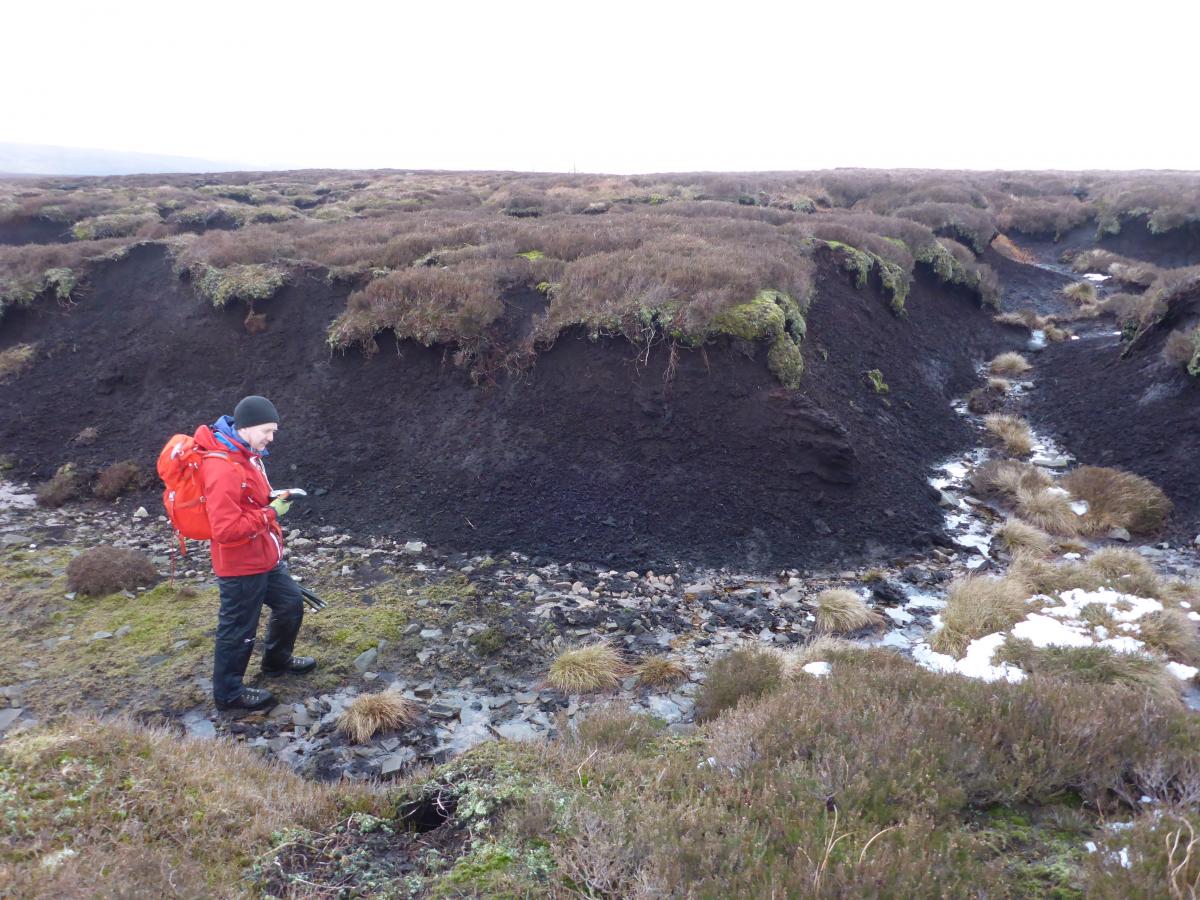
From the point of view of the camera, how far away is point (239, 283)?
1326 centimetres

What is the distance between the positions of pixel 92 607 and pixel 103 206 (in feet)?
81.0

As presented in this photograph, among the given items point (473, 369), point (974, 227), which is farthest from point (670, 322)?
point (974, 227)

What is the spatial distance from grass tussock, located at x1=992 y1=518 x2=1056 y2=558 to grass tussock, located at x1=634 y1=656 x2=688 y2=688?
532cm

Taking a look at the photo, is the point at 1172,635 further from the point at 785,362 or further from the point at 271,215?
the point at 271,215

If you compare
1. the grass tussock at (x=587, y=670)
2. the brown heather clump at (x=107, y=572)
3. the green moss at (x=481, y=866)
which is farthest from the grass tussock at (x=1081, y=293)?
the brown heather clump at (x=107, y=572)

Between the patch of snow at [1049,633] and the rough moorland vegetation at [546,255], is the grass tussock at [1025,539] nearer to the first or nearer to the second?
the patch of snow at [1049,633]

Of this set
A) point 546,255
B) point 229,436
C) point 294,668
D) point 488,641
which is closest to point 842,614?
point 488,641

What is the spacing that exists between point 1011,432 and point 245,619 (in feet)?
41.9

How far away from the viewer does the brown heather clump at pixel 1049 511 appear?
948 centimetres

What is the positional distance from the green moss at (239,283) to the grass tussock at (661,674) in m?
10.8

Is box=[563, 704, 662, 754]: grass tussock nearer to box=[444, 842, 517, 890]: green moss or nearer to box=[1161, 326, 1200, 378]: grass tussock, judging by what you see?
box=[444, 842, 517, 890]: green moss

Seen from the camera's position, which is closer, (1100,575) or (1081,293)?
(1100,575)

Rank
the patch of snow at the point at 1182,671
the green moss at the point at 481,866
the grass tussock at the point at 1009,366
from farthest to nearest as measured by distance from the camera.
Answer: the grass tussock at the point at 1009,366 → the patch of snow at the point at 1182,671 → the green moss at the point at 481,866

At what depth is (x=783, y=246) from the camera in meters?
14.9
